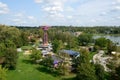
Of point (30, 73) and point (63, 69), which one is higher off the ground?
point (63, 69)

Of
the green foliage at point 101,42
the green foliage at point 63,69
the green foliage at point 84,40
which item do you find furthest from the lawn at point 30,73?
the green foliage at point 84,40

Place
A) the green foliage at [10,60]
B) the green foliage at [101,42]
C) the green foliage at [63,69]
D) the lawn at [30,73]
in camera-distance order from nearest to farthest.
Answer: the lawn at [30,73] → the green foliage at [63,69] → the green foliage at [10,60] → the green foliage at [101,42]

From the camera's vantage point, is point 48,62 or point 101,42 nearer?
point 48,62

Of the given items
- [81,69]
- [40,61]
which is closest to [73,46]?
[40,61]

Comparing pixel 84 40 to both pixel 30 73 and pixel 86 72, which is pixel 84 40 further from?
pixel 86 72

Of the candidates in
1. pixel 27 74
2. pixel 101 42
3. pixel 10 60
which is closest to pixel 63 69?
pixel 27 74

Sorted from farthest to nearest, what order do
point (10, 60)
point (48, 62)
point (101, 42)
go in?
point (101, 42) < point (48, 62) < point (10, 60)

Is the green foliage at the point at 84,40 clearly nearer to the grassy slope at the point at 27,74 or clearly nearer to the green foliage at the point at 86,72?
the grassy slope at the point at 27,74

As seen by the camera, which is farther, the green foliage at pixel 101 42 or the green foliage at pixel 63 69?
the green foliage at pixel 101 42

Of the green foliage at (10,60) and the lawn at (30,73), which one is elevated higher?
the green foliage at (10,60)

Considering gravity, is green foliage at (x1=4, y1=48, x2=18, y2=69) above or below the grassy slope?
above

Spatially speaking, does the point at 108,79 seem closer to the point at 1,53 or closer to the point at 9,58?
the point at 9,58

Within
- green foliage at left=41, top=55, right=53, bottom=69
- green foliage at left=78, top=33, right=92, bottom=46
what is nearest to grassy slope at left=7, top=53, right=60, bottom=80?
green foliage at left=41, top=55, right=53, bottom=69

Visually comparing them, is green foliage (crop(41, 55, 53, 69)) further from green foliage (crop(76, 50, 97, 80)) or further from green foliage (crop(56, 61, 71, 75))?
green foliage (crop(76, 50, 97, 80))
